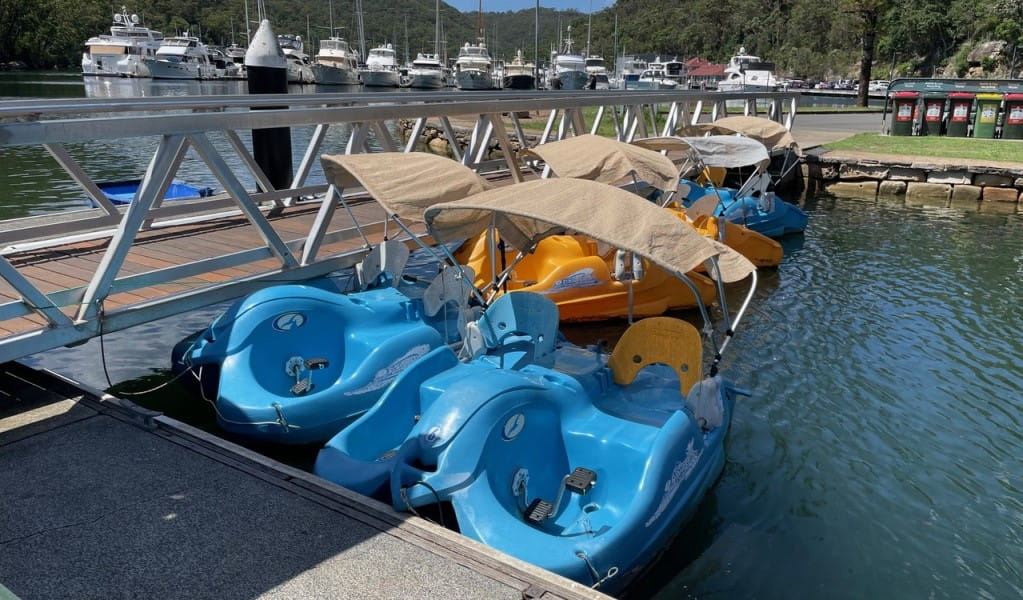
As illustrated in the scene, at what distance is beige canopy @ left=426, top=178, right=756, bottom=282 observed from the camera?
598 centimetres

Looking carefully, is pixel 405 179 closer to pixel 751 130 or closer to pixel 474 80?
pixel 751 130

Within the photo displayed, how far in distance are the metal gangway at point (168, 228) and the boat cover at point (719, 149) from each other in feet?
9.17

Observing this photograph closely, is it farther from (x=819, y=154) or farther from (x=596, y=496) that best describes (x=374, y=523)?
(x=819, y=154)

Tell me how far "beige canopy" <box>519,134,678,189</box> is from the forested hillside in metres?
32.3

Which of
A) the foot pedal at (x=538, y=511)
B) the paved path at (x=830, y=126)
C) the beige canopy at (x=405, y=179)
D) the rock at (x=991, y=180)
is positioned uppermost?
the beige canopy at (x=405, y=179)

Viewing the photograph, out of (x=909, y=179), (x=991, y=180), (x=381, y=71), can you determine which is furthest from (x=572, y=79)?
(x=991, y=180)

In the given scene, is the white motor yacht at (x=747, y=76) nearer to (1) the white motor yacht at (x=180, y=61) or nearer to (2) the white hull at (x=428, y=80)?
(2) the white hull at (x=428, y=80)

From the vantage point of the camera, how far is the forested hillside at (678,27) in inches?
3322

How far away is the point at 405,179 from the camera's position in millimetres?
8227

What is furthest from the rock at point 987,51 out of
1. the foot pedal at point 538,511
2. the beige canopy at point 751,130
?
the foot pedal at point 538,511

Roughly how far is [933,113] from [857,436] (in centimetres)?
2552

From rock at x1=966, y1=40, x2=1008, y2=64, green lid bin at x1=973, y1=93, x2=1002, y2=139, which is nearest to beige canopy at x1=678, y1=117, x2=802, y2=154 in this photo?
green lid bin at x1=973, y1=93, x2=1002, y2=139

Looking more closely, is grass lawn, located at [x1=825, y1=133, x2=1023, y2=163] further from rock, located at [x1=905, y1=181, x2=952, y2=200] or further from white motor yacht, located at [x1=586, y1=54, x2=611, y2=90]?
white motor yacht, located at [x1=586, y1=54, x2=611, y2=90]

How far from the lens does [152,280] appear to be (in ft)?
23.3
